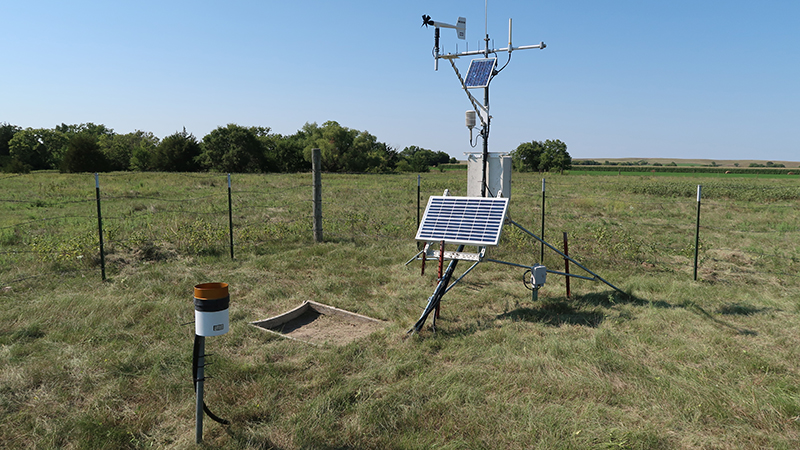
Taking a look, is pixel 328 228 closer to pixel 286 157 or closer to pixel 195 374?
pixel 195 374

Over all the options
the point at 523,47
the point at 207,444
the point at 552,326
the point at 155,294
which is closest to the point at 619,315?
the point at 552,326

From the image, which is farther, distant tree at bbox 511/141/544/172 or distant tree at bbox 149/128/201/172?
distant tree at bbox 511/141/544/172

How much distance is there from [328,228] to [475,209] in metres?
6.56

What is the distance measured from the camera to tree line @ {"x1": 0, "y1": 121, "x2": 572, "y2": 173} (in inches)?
2133

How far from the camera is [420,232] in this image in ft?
22.4

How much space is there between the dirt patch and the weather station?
0.81 metres

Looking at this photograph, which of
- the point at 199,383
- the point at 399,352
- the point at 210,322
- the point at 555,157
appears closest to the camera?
the point at 210,322

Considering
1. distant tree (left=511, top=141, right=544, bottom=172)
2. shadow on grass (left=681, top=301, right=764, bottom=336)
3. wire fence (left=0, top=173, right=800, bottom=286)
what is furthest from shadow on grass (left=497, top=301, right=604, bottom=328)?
distant tree (left=511, top=141, right=544, bottom=172)

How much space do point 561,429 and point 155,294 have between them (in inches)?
241

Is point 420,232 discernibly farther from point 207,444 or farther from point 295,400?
point 207,444

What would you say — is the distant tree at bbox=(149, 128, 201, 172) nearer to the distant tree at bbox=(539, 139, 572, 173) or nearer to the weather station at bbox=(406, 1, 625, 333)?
the distant tree at bbox=(539, 139, 572, 173)

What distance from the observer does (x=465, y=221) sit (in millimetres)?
6730

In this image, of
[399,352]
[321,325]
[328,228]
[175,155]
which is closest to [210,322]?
[399,352]

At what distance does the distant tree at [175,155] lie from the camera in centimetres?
5609
